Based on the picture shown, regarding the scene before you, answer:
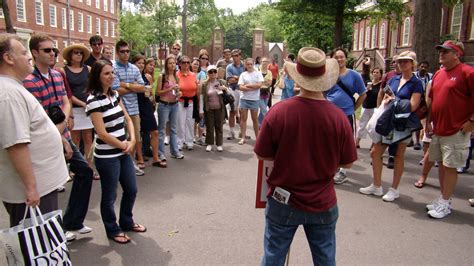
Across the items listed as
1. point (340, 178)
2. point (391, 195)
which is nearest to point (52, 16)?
point (340, 178)

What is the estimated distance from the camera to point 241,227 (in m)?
4.60

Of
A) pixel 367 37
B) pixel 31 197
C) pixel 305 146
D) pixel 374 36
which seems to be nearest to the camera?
pixel 305 146

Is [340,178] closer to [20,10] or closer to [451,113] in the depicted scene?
[451,113]

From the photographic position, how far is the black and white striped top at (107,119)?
151 inches

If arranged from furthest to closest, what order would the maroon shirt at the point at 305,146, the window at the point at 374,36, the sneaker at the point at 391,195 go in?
the window at the point at 374,36
the sneaker at the point at 391,195
the maroon shirt at the point at 305,146

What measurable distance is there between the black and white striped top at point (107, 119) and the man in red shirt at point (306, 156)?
185 centimetres

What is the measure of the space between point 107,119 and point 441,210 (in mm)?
4194

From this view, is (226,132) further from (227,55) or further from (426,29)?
(426,29)

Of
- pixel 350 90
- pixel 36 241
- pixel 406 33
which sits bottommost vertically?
pixel 36 241

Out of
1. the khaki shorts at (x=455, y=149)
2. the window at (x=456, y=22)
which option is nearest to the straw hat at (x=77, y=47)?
the khaki shorts at (x=455, y=149)

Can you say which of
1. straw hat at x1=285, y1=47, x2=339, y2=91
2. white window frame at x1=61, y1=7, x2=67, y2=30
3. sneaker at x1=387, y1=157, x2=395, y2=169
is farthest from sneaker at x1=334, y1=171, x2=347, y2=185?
white window frame at x1=61, y1=7, x2=67, y2=30

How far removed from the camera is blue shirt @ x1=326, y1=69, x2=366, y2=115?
589cm

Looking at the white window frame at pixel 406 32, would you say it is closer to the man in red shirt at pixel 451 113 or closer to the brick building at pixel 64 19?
the brick building at pixel 64 19

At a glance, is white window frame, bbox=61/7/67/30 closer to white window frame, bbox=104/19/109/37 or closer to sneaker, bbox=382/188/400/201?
white window frame, bbox=104/19/109/37
